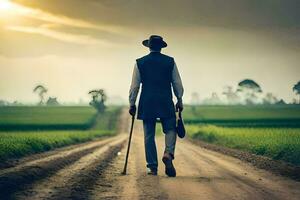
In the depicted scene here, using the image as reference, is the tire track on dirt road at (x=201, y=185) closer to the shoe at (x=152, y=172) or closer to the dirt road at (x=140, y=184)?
the dirt road at (x=140, y=184)

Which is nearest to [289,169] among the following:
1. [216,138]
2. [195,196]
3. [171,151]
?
[171,151]

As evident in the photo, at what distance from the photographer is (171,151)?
35.7 ft

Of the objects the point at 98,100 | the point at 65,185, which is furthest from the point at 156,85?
the point at 98,100

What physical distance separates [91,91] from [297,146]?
387 feet

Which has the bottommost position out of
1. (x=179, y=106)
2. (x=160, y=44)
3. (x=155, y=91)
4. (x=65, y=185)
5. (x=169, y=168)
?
(x=65, y=185)

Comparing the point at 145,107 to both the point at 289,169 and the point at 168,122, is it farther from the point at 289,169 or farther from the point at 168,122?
the point at 289,169

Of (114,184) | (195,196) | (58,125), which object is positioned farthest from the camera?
(58,125)

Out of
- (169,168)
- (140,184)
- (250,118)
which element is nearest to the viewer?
(140,184)

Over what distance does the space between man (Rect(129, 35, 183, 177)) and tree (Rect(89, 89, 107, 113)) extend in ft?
377

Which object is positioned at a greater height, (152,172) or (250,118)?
(250,118)

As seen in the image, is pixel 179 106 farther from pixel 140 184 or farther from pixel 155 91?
pixel 140 184

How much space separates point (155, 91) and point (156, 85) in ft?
0.43

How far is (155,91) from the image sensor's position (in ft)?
36.7

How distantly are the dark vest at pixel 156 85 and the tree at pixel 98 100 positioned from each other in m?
115
